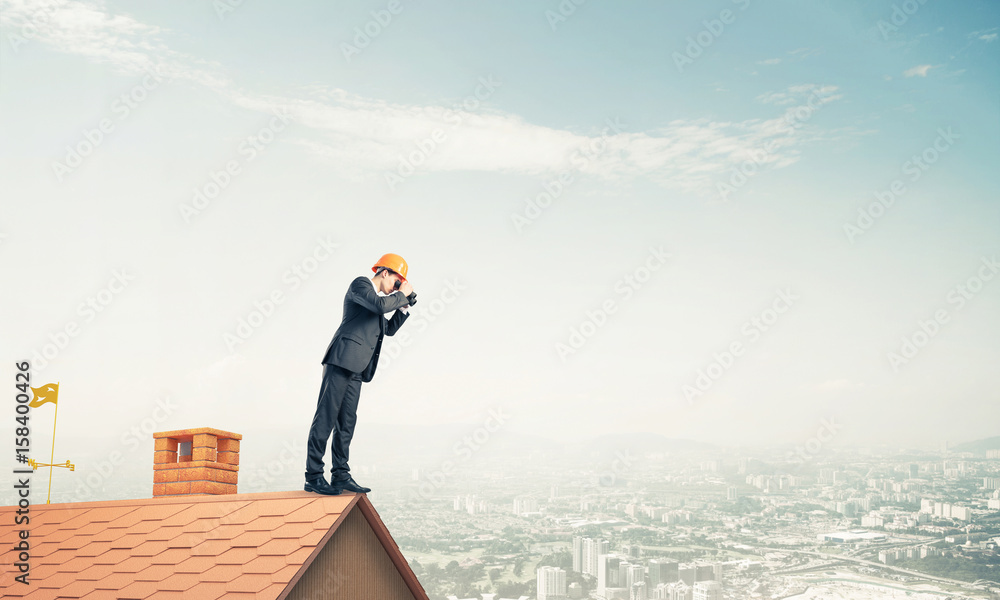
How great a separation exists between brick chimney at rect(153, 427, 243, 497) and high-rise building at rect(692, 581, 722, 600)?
5365 cm

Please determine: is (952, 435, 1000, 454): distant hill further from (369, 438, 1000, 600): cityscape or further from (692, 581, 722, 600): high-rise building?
(692, 581, 722, 600): high-rise building

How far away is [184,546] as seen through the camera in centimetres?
650

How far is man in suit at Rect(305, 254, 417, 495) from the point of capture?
7.27 metres

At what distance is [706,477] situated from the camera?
67.3 m

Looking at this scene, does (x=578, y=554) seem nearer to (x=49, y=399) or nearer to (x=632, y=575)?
(x=632, y=575)

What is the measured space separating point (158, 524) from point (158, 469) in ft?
6.10

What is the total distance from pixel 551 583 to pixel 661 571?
1436 centimetres

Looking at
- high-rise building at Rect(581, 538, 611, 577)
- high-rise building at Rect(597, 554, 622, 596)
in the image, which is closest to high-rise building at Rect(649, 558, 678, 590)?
high-rise building at Rect(597, 554, 622, 596)

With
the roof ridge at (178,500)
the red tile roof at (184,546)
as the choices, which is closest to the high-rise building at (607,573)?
the roof ridge at (178,500)

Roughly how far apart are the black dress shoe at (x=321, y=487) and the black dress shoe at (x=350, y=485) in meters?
0.09

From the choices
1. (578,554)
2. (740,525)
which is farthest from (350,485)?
(740,525)

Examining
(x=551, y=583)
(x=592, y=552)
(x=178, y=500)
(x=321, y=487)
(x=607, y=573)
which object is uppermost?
(x=321, y=487)

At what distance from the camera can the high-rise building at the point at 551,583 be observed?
1715 inches

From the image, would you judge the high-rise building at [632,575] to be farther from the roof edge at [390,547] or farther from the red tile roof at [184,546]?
the red tile roof at [184,546]
